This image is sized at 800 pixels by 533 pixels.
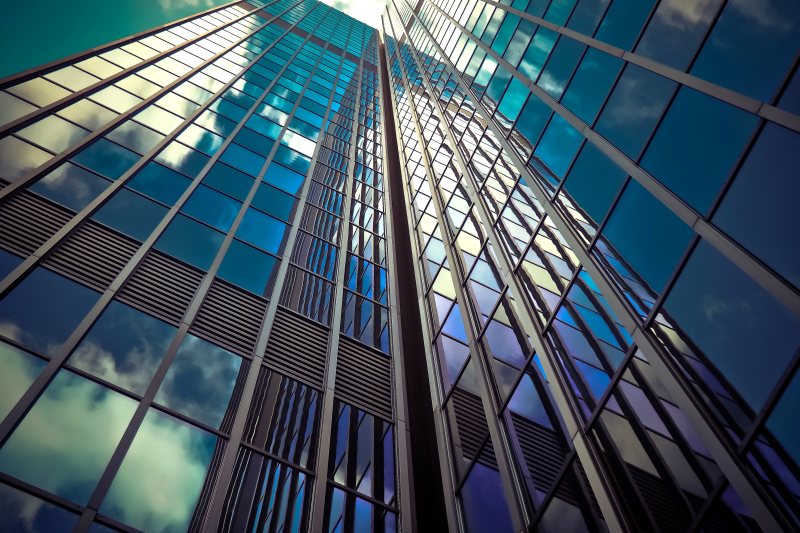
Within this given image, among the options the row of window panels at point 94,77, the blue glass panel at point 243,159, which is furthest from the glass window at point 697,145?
the row of window panels at point 94,77

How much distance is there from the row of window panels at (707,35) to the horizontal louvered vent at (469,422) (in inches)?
360

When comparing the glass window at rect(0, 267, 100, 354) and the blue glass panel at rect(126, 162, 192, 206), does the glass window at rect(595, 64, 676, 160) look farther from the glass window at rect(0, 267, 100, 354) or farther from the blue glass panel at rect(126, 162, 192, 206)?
the blue glass panel at rect(126, 162, 192, 206)

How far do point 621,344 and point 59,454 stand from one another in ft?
34.5

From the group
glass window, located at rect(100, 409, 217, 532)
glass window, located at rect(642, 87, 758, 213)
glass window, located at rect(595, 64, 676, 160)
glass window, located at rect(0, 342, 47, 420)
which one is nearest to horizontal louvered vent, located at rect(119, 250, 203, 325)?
glass window, located at rect(0, 342, 47, 420)

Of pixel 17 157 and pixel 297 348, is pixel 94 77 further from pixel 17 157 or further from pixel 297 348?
pixel 297 348

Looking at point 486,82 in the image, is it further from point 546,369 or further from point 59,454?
point 59,454

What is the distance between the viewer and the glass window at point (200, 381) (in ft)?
41.9

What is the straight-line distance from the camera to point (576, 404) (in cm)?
1155

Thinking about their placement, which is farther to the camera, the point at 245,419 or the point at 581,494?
the point at 245,419

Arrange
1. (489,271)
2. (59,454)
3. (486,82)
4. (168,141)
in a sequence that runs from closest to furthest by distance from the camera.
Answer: (59,454) → (489,271) → (168,141) → (486,82)

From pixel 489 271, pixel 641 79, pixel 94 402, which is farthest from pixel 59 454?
pixel 641 79

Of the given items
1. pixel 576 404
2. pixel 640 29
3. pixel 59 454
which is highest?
pixel 640 29

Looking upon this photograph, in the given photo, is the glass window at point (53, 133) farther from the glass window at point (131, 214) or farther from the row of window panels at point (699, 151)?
the row of window panels at point (699, 151)

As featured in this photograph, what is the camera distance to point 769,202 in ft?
27.3
